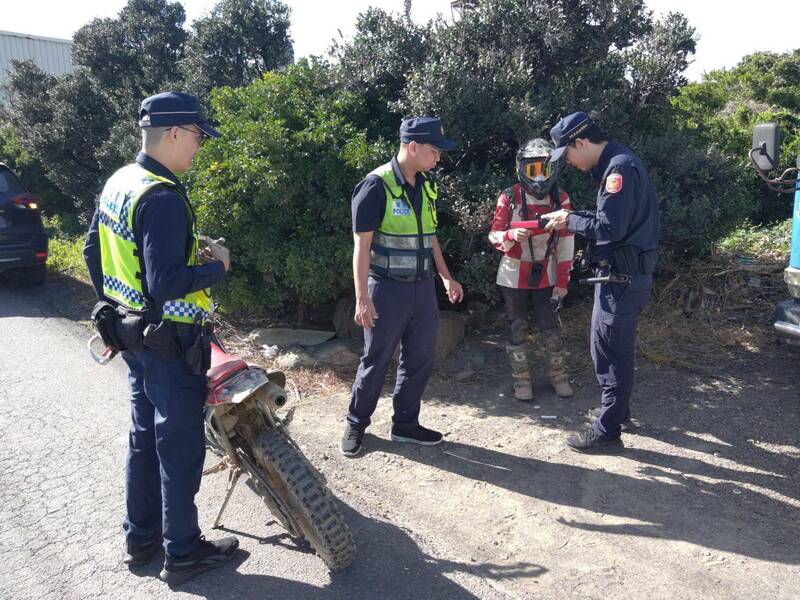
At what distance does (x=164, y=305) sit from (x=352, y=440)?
1.79 meters

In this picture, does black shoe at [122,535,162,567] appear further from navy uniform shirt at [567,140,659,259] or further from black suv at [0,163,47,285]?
black suv at [0,163,47,285]

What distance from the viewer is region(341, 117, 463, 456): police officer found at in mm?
3875

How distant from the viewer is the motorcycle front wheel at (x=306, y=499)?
2885 millimetres

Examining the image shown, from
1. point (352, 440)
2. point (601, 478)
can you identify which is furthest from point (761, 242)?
point (352, 440)

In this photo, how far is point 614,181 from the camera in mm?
3734

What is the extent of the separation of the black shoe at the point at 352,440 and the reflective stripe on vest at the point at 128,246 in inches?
63.3

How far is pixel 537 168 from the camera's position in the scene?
4520mm

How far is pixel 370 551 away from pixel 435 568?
0.34 m

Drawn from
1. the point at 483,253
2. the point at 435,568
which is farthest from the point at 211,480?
the point at 483,253

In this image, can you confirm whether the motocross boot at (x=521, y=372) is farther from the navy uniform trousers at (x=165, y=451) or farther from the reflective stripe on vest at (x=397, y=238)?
the navy uniform trousers at (x=165, y=451)

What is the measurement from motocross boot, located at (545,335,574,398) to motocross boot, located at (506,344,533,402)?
186mm

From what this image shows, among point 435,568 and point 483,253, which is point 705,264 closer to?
point 483,253

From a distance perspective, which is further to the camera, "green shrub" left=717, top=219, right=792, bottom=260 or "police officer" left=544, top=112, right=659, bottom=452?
"green shrub" left=717, top=219, right=792, bottom=260

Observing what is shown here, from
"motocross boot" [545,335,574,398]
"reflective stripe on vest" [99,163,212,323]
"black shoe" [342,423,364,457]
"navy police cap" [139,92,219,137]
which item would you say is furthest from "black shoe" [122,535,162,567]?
"motocross boot" [545,335,574,398]
